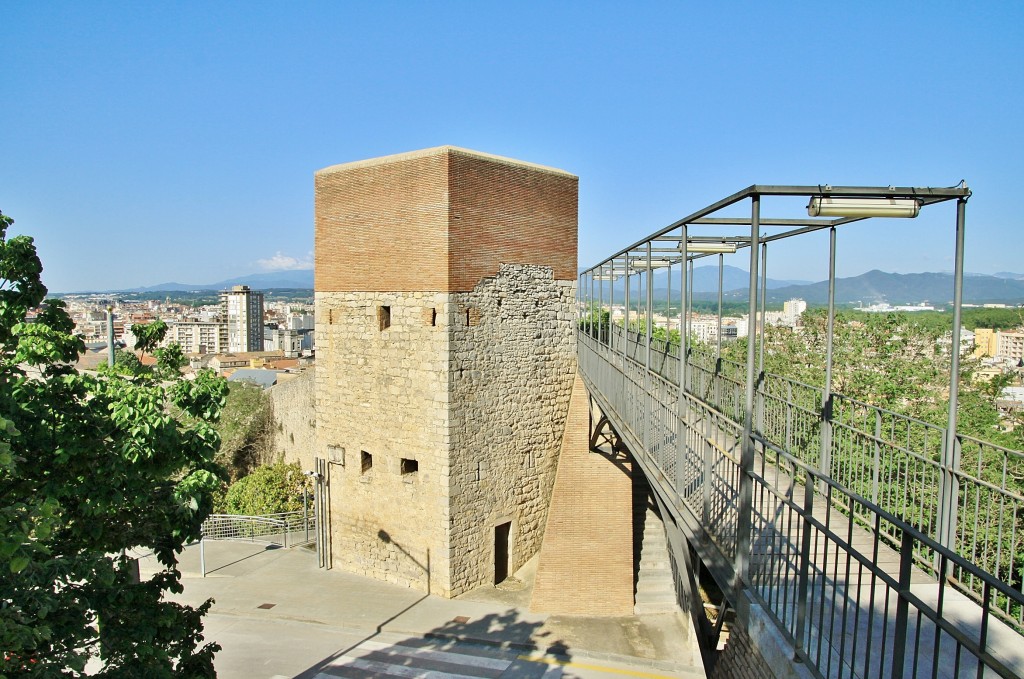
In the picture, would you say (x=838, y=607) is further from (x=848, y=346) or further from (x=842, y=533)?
(x=848, y=346)

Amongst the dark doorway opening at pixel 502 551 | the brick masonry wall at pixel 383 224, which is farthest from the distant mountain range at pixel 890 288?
the dark doorway opening at pixel 502 551

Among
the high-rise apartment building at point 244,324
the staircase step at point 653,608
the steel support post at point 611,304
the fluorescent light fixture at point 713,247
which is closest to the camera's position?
the fluorescent light fixture at point 713,247

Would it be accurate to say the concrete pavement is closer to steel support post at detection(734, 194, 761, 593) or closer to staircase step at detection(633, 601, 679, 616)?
staircase step at detection(633, 601, 679, 616)

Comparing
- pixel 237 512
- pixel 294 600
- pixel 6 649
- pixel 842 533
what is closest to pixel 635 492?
pixel 294 600

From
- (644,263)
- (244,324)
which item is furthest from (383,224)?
(244,324)

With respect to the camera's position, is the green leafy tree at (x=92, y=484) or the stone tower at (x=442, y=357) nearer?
the green leafy tree at (x=92, y=484)

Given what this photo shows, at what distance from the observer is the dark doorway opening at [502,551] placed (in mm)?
12828

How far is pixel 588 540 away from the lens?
40.3 feet

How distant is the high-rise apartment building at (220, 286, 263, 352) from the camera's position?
102 m

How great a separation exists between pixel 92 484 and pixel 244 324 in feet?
351

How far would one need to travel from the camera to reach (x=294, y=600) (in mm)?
12172

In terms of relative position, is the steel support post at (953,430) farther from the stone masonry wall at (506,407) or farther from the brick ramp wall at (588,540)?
the stone masonry wall at (506,407)

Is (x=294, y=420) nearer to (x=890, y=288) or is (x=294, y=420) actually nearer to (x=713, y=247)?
(x=713, y=247)

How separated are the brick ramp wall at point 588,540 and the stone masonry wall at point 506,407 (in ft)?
2.50
